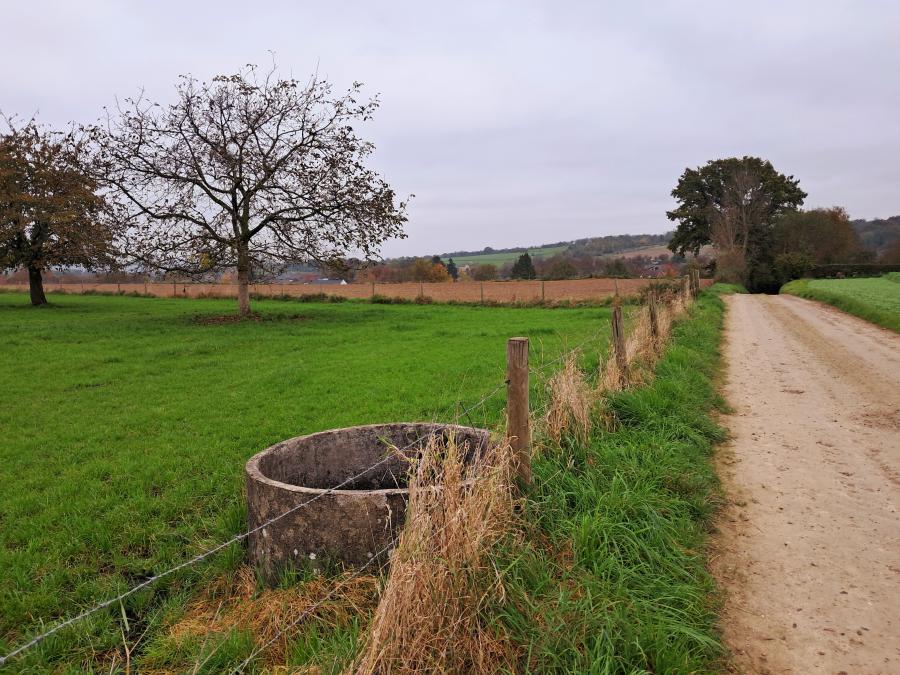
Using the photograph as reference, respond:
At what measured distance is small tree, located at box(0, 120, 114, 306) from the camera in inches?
1025

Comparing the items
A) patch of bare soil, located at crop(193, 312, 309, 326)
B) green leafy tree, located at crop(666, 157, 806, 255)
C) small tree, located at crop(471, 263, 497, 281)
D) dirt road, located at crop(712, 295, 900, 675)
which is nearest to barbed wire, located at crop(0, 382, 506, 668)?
dirt road, located at crop(712, 295, 900, 675)

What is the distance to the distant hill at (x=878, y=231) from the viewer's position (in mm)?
93375

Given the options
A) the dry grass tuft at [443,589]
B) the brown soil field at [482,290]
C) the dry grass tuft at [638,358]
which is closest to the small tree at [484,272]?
the brown soil field at [482,290]

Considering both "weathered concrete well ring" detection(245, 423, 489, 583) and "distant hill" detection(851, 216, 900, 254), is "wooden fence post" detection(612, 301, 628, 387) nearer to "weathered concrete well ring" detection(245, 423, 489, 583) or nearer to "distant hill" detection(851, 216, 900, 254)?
"weathered concrete well ring" detection(245, 423, 489, 583)

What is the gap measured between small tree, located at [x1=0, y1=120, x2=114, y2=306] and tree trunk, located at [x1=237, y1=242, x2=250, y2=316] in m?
6.21

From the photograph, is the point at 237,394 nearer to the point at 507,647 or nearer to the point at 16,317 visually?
the point at 507,647

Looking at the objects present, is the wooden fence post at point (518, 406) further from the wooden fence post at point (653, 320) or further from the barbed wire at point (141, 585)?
the wooden fence post at point (653, 320)

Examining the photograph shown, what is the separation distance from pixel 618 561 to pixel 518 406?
1.15 m

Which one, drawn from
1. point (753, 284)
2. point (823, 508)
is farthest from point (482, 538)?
point (753, 284)

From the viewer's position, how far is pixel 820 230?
60.0 meters

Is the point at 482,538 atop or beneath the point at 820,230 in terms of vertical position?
beneath

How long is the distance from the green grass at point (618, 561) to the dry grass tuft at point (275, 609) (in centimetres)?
92

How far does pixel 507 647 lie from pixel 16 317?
29333mm

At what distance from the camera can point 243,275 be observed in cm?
2378
